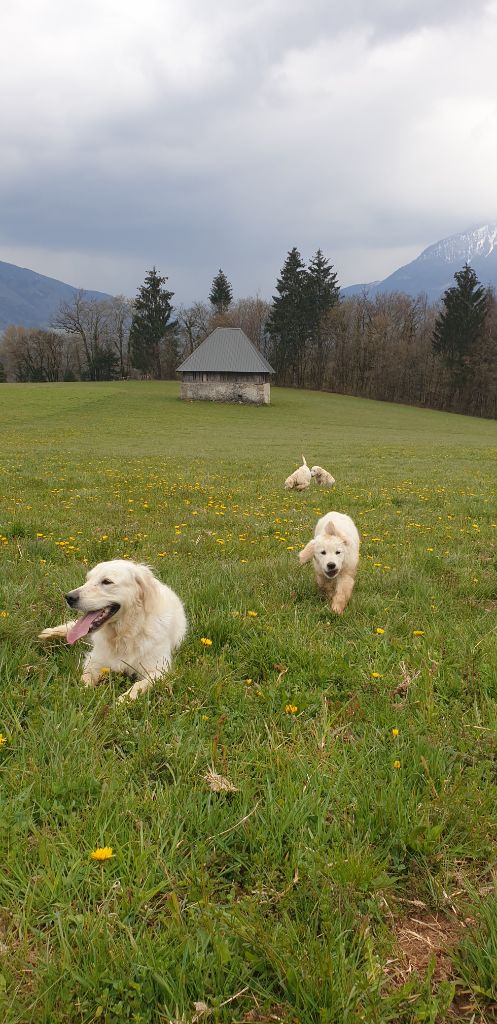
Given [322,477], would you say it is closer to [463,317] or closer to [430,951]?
[430,951]

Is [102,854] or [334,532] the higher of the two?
[334,532]

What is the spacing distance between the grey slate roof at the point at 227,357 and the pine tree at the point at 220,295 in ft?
75.8

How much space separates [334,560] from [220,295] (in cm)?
8861

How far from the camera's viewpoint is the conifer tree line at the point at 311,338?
221 ft

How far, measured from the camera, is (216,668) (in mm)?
3627

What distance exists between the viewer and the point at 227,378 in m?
61.8

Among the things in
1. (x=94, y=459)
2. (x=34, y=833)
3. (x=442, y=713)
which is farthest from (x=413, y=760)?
(x=94, y=459)

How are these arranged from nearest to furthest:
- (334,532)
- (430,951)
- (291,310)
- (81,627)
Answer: (430,951) < (81,627) < (334,532) < (291,310)

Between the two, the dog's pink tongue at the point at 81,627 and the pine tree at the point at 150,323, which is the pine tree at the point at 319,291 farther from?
the dog's pink tongue at the point at 81,627

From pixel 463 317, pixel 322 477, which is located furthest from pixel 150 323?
pixel 322 477

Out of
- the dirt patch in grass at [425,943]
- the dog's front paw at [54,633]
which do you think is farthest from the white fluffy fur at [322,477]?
the dirt patch in grass at [425,943]

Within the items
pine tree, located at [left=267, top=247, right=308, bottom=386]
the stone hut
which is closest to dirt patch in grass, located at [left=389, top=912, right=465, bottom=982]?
the stone hut

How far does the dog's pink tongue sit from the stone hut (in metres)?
57.9

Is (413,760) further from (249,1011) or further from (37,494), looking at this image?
(37,494)
